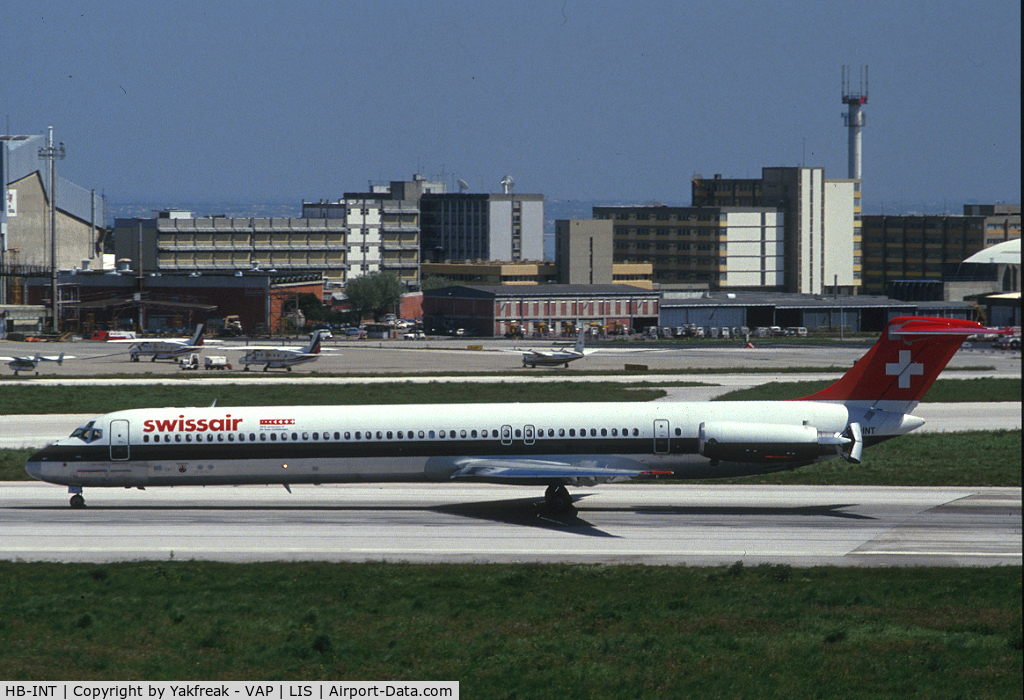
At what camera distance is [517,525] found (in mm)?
33281

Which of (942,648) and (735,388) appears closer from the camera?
(942,648)

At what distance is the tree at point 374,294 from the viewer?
16800 centimetres

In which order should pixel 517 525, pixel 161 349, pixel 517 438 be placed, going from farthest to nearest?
pixel 161 349, pixel 517 438, pixel 517 525

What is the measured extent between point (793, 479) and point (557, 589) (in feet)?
60.5

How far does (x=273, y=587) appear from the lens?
82.9 feet

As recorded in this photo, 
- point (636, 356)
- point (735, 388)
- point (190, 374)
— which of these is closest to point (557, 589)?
point (735, 388)

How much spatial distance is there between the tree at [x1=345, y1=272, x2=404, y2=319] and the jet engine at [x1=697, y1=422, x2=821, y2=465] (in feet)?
448

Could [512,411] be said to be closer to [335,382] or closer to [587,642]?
[587,642]

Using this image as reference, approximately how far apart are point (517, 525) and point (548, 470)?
6.27ft

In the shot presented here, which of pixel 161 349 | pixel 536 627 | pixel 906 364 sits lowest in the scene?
pixel 536 627

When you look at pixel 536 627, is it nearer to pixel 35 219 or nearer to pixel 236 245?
pixel 35 219

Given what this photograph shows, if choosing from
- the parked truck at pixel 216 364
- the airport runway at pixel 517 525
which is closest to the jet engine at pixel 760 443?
the airport runway at pixel 517 525

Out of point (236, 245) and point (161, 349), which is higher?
point (236, 245)

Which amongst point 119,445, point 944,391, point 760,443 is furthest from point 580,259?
point 119,445
